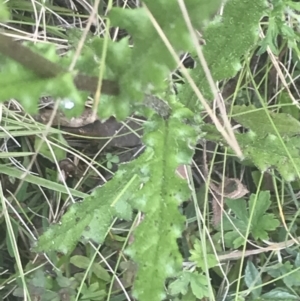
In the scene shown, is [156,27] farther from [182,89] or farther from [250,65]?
[250,65]

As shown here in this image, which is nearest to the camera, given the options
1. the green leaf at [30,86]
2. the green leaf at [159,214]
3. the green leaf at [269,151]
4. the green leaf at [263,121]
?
the green leaf at [30,86]

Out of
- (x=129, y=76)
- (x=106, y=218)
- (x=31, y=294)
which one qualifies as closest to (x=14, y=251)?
(x=31, y=294)

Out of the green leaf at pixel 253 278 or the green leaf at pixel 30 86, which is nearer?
the green leaf at pixel 30 86

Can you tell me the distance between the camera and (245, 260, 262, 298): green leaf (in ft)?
2.58

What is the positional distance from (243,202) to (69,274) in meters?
0.29

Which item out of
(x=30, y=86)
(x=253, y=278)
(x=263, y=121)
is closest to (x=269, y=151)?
(x=263, y=121)

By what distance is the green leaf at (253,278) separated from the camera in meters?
0.79

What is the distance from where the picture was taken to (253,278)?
31.2 inches

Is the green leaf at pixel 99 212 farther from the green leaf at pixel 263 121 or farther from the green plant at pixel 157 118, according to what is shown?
the green leaf at pixel 263 121

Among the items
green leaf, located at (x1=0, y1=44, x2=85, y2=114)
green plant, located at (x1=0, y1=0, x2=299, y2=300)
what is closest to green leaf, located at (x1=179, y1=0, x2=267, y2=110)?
green plant, located at (x1=0, y1=0, x2=299, y2=300)

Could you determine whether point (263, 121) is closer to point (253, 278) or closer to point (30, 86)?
point (253, 278)

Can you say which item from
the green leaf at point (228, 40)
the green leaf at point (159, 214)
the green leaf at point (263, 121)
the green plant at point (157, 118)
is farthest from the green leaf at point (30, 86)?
the green leaf at point (263, 121)

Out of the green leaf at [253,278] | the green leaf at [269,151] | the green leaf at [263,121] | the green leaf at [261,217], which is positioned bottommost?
the green leaf at [253,278]

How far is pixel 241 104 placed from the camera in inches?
33.9
